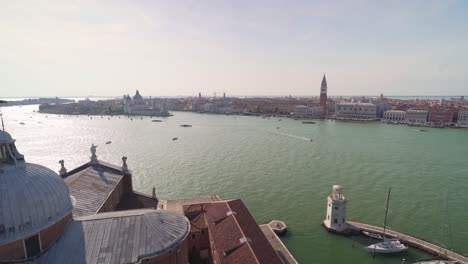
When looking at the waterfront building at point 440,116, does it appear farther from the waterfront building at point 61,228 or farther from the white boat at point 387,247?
the waterfront building at point 61,228

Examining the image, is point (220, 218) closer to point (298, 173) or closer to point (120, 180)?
point (120, 180)

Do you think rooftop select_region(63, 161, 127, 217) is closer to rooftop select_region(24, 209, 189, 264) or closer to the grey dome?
rooftop select_region(24, 209, 189, 264)

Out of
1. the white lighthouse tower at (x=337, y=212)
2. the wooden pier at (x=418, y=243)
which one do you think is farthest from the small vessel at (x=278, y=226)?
the wooden pier at (x=418, y=243)

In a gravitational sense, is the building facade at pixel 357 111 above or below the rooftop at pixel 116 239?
above

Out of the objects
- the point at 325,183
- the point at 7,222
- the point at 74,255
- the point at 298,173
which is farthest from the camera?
the point at 298,173

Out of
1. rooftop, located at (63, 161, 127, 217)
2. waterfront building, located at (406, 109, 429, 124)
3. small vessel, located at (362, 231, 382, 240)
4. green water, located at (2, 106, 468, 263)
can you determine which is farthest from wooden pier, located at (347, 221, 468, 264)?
waterfront building, located at (406, 109, 429, 124)

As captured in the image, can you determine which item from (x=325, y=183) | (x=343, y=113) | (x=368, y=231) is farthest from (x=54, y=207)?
(x=343, y=113)

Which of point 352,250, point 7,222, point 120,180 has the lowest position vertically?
point 352,250
